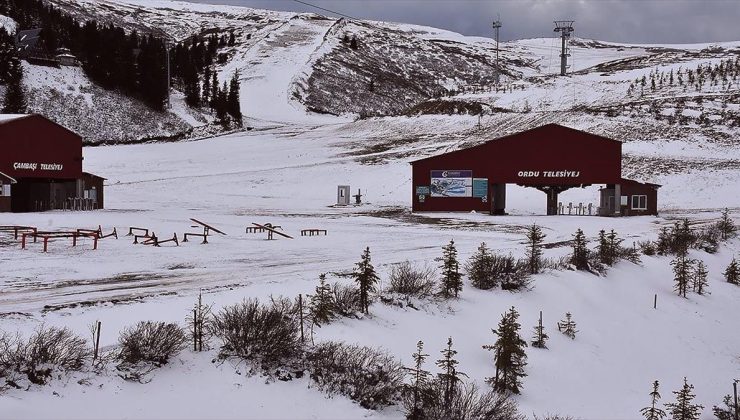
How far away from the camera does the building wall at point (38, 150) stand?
136 ft

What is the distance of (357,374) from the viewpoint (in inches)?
423

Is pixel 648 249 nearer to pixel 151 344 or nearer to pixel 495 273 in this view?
pixel 495 273

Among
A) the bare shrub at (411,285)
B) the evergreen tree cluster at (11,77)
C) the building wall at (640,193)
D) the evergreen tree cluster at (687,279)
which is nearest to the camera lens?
the bare shrub at (411,285)

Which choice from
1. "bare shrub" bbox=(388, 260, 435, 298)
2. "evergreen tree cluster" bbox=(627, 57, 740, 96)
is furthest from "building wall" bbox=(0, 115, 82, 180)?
"evergreen tree cluster" bbox=(627, 57, 740, 96)

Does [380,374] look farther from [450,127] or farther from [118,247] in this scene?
[450,127]

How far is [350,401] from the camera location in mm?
10352

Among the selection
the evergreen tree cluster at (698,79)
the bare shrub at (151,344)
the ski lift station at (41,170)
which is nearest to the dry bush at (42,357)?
the bare shrub at (151,344)

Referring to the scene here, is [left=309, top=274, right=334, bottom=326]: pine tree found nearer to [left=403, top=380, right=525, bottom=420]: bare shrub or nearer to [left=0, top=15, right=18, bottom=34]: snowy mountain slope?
[left=403, top=380, right=525, bottom=420]: bare shrub

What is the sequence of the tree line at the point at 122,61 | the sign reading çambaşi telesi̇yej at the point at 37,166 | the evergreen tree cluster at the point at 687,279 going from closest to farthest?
the evergreen tree cluster at the point at 687,279
the sign reading çambaşi telesi̇yej at the point at 37,166
the tree line at the point at 122,61

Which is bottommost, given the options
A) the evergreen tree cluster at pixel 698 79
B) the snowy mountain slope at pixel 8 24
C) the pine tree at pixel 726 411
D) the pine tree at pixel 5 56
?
the pine tree at pixel 726 411

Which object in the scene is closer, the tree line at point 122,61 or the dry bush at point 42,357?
the dry bush at point 42,357

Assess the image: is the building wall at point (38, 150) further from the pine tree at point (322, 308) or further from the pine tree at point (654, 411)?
the pine tree at point (654, 411)

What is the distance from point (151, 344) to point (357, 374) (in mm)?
3583

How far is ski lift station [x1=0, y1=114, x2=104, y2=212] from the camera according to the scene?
4159 cm
